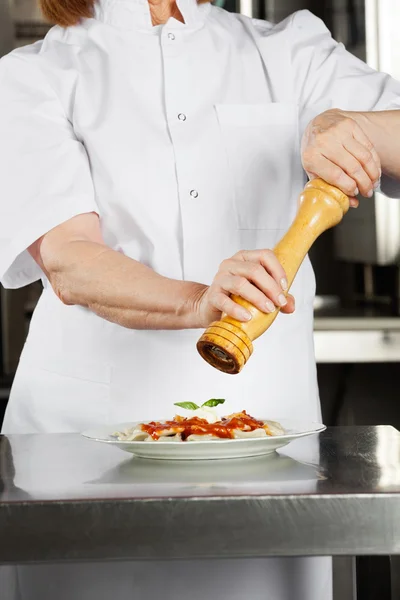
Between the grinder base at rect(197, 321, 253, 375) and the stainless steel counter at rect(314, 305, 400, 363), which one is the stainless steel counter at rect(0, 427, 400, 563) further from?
the stainless steel counter at rect(314, 305, 400, 363)

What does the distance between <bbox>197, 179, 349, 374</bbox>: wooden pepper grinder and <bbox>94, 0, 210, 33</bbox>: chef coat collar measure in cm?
47

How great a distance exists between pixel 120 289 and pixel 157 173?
256mm

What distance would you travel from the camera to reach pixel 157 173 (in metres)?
1.39

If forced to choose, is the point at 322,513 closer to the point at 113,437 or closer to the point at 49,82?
the point at 113,437

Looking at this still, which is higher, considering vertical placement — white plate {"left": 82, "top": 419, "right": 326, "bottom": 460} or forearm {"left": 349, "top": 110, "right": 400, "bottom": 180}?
forearm {"left": 349, "top": 110, "right": 400, "bottom": 180}

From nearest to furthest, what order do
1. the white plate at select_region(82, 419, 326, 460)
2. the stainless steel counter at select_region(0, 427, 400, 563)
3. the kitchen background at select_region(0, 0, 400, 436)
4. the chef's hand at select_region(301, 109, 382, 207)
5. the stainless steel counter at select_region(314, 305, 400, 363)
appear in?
1. the stainless steel counter at select_region(0, 427, 400, 563)
2. the white plate at select_region(82, 419, 326, 460)
3. the chef's hand at select_region(301, 109, 382, 207)
4. the stainless steel counter at select_region(314, 305, 400, 363)
5. the kitchen background at select_region(0, 0, 400, 436)

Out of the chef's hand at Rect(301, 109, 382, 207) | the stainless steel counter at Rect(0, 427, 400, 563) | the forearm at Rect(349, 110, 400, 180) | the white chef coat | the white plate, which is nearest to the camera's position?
the stainless steel counter at Rect(0, 427, 400, 563)

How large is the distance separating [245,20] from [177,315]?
60 centimetres

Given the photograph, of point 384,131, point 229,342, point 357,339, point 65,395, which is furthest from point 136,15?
point 357,339

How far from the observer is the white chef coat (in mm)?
1372

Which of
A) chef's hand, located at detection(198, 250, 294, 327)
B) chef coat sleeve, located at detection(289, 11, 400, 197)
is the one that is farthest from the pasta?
chef coat sleeve, located at detection(289, 11, 400, 197)

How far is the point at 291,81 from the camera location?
1.48 metres

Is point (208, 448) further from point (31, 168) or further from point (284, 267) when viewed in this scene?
point (31, 168)

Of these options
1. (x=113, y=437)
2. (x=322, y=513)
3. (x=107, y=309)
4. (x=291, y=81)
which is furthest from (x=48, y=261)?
(x=322, y=513)
